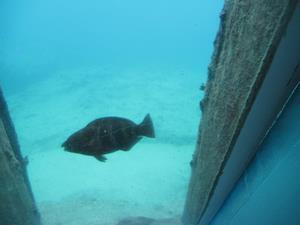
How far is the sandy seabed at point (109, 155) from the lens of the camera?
24.3ft

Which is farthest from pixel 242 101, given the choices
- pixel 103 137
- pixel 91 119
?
pixel 91 119

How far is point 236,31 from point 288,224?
1516 mm

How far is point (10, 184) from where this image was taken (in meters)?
3.66

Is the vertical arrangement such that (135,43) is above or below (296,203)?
above

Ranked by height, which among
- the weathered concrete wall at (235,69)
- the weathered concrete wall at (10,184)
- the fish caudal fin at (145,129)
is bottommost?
the weathered concrete wall at (10,184)

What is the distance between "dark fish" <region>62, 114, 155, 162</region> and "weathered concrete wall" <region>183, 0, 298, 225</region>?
71cm

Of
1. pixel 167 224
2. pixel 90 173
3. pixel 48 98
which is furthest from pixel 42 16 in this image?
pixel 167 224

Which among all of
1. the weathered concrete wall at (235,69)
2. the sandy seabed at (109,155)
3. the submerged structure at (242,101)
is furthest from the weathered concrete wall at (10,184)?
the sandy seabed at (109,155)

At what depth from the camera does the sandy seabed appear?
24.3 ft

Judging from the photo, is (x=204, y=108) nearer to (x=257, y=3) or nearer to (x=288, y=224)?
(x=288, y=224)

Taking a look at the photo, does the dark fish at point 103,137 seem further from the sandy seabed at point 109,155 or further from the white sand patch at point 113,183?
the white sand patch at point 113,183

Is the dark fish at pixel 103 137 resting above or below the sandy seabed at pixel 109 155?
below

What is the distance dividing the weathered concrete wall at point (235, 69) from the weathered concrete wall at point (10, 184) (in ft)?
6.70

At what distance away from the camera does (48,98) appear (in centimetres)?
1833
